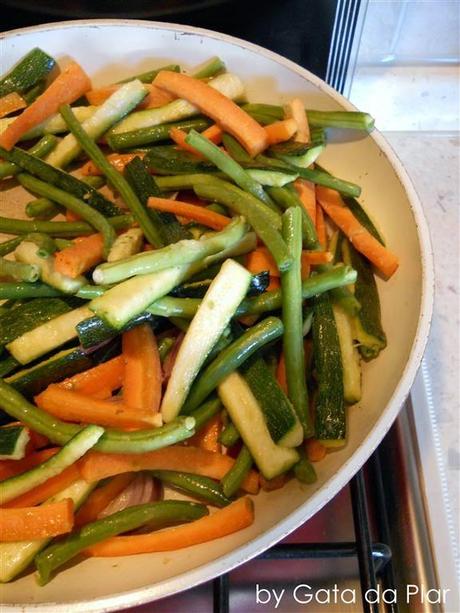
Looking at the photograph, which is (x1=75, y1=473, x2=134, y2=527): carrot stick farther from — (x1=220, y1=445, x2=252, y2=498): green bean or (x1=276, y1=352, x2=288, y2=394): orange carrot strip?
(x1=276, y1=352, x2=288, y2=394): orange carrot strip

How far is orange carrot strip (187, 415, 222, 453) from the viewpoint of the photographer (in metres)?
1.11

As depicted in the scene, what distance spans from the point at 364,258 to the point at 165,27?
2.23ft

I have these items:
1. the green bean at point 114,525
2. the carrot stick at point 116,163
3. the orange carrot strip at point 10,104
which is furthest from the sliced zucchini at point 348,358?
the orange carrot strip at point 10,104

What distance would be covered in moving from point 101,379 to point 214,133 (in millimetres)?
574

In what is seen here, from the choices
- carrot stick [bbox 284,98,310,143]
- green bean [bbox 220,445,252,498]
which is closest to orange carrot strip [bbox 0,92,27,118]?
carrot stick [bbox 284,98,310,143]

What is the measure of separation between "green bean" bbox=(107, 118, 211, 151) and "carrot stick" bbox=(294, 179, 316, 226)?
0.25 meters

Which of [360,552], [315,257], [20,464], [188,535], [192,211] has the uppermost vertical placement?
[192,211]

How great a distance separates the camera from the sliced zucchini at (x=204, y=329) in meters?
1.02

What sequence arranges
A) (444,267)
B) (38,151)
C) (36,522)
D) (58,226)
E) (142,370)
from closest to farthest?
(36,522)
(142,370)
(58,226)
(38,151)
(444,267)

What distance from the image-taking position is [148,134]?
135 centimetres

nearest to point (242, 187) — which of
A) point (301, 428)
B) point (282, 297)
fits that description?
point (282, 297)

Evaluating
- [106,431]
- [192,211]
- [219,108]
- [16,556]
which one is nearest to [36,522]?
[16,556]

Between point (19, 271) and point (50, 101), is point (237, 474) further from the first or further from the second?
point (50, 101)

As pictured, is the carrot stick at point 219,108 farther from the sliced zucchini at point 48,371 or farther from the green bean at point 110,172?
the sliced zucchini at point 48,371
